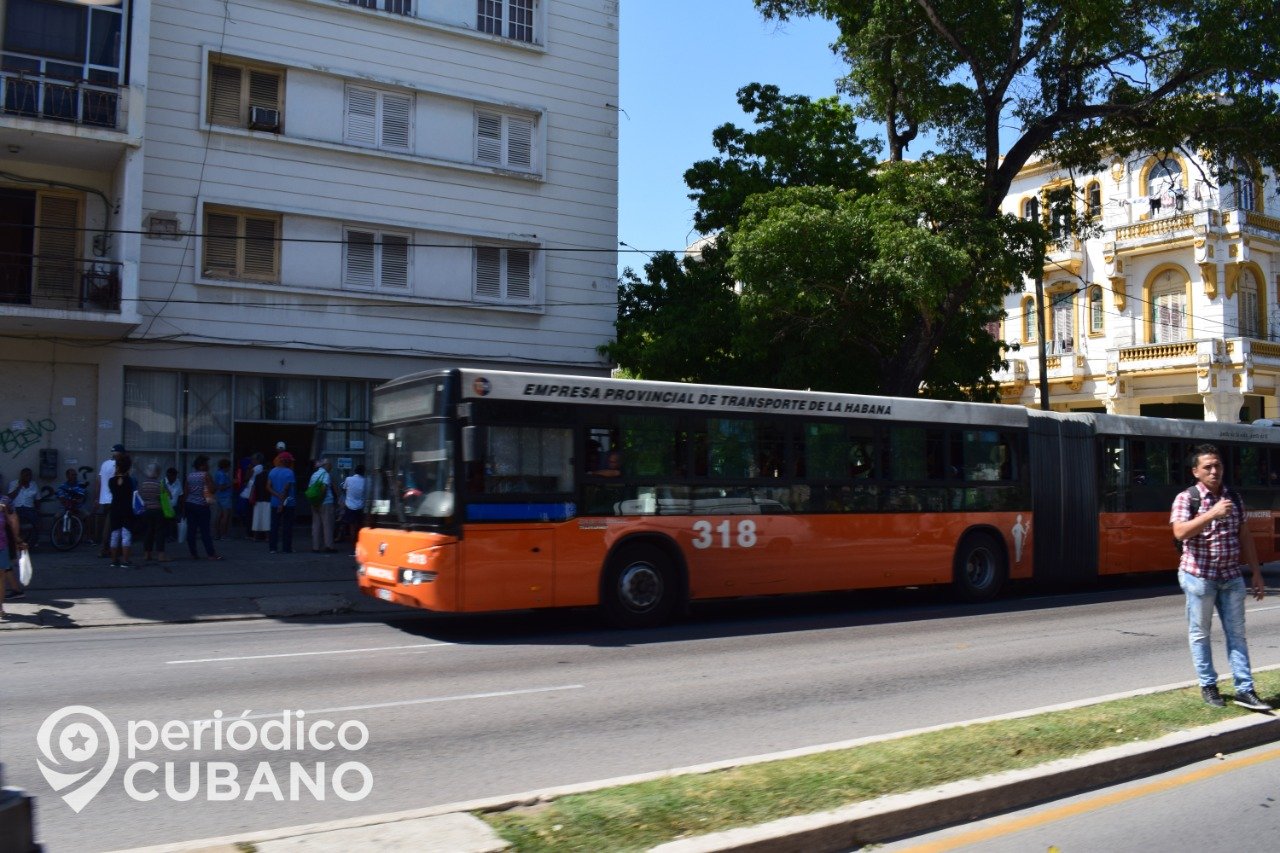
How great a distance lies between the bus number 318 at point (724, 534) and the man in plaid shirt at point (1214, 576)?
6061 mm

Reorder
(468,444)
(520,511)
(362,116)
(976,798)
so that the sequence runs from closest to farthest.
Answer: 1. (976,798)
2. (468,444)
3. (520,511)
4. (362,116)

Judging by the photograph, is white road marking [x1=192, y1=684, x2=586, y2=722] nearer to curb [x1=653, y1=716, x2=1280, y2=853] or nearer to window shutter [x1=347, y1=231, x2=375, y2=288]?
curb [x1=653, y1=716, x2=1280, y2=853]

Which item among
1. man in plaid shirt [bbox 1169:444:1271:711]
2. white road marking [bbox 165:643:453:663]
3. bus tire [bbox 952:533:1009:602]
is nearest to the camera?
man in plaid shirt [bbox 1169:444:1271:711]

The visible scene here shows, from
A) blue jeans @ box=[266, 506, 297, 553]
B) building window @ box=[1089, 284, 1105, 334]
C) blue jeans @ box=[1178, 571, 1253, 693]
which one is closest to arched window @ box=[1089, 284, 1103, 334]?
building window @ box=[1089, 284, 1105, 334]

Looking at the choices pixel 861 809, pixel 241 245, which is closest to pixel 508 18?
pixel 241 245

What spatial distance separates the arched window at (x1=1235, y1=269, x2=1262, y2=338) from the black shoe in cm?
3246

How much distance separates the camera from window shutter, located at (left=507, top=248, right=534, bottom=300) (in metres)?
24.0

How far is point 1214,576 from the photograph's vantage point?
7375 millimetres

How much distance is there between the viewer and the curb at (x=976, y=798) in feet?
15.2

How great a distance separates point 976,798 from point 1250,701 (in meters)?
3.06

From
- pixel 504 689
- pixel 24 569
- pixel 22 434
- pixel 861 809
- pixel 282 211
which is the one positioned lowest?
pixel 504 689

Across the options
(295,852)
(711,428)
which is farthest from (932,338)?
(295,852)

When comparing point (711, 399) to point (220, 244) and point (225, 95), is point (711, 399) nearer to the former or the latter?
point (220, 244)

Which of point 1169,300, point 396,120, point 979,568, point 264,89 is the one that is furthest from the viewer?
point 1169,300
